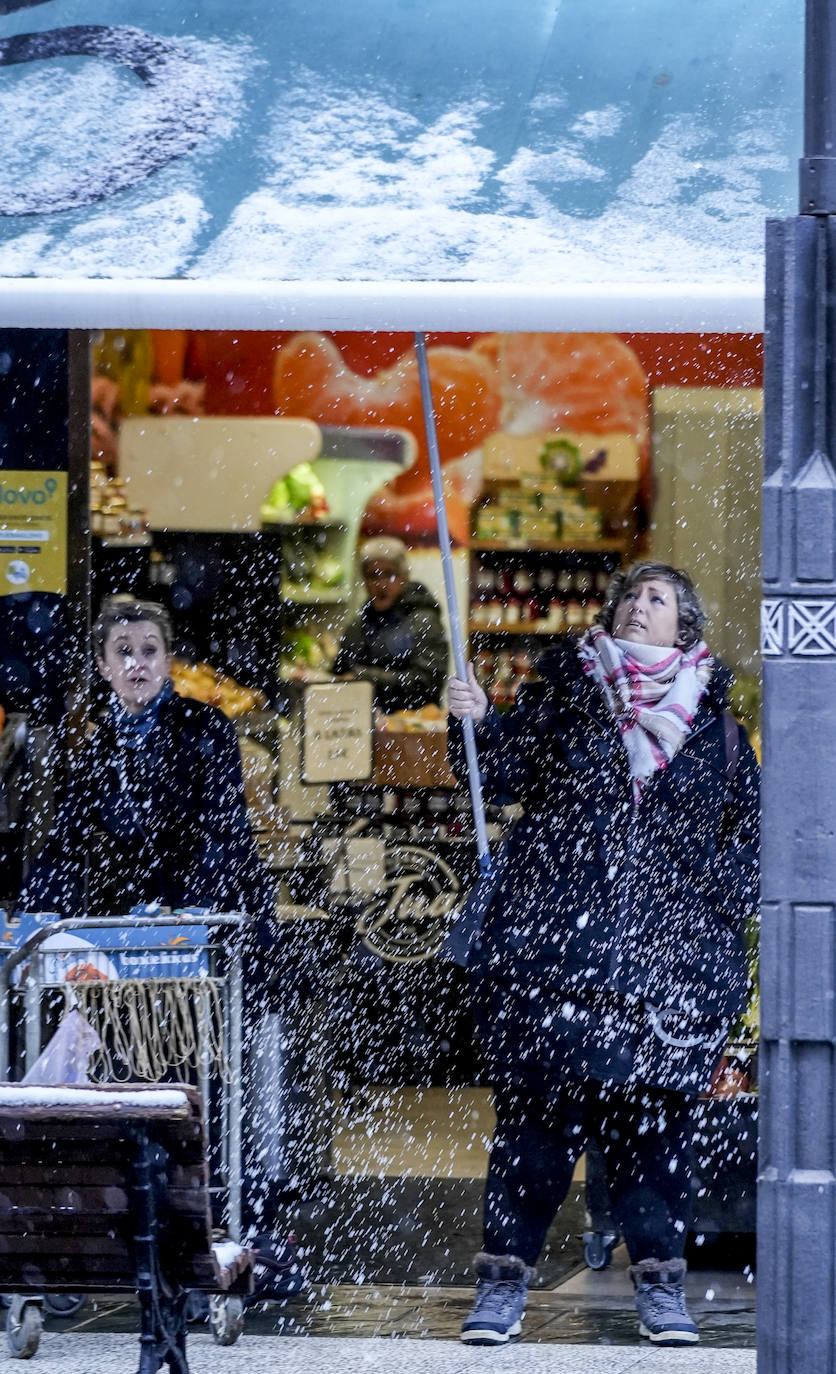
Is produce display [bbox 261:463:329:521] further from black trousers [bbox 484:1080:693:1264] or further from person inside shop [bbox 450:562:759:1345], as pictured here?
black trousers [bbox 484:1080:693:1264]

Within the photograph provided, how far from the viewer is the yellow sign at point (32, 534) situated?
771 cm

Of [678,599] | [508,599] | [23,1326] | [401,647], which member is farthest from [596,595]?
[23,1326]

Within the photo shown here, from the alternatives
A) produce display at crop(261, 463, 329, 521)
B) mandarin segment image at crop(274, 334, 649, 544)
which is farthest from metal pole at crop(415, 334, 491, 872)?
produce display at crop(261, 463, 329, 521)

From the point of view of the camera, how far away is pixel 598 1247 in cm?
628

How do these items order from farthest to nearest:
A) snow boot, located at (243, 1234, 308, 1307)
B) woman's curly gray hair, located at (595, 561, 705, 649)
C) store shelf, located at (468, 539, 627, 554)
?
store shelf, located at (468, 539, 627, 554), snow boot, located at (243, 1234, 308, 1307), woman's curly gray hair, located at (595, 561, 705, 649)

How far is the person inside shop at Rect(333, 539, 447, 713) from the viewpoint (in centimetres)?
916

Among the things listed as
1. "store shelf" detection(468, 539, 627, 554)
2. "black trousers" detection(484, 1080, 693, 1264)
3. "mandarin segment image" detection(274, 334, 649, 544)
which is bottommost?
"black trousers" detection(484, 1080, 693, 1264)

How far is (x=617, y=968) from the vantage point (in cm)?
541

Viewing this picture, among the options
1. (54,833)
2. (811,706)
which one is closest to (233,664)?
(54,833)

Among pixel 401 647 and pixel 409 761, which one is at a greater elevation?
pixel 401 647

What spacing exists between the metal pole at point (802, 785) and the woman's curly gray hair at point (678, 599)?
1.79 meters

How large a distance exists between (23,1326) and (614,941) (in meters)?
1.79

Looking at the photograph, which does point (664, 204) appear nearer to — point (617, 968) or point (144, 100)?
point (144, 100)

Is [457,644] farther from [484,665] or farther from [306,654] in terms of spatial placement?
[484,665]
